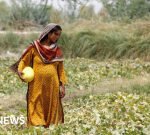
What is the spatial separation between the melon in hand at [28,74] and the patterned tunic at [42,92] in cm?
11

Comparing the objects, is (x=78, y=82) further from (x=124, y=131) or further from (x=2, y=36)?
(x=2, y=36)

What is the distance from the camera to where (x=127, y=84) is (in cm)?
1041

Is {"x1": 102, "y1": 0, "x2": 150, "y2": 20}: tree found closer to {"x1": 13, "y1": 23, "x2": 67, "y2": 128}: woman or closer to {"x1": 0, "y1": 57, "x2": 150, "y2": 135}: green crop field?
{"x1": 0, "y1": 57, "x2": 150, "y2": 135}: green crop field

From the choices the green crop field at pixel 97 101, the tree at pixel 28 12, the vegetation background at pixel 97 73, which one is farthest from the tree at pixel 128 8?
the green crop field at pixel 97 101

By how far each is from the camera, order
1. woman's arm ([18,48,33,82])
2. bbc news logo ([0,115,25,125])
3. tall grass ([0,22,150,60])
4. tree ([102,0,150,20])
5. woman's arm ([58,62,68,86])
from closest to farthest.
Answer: woman's arm ([18,48,33,82])
woman's arm ([58,62,68,86])
bbc news logo ([0,115,25,125])
tall grass ([0,22,150,60])
tree ([102,0,150,20])

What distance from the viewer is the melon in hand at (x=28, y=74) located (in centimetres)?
587

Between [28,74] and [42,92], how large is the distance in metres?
0.36

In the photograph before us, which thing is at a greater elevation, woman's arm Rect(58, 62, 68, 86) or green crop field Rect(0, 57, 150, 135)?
woman's arm Rect(58, 62, 68, 86)

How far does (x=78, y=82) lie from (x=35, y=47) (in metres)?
4.74

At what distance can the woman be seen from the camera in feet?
19.8

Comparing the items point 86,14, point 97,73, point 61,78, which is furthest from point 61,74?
point 86,14

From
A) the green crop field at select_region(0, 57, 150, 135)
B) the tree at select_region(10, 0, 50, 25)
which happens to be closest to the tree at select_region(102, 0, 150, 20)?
the tree at select_region(10, 0, 50, 25)

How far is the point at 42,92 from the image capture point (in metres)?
6.09

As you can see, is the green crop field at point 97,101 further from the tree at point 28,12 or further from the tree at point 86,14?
the tree at point 28,12
